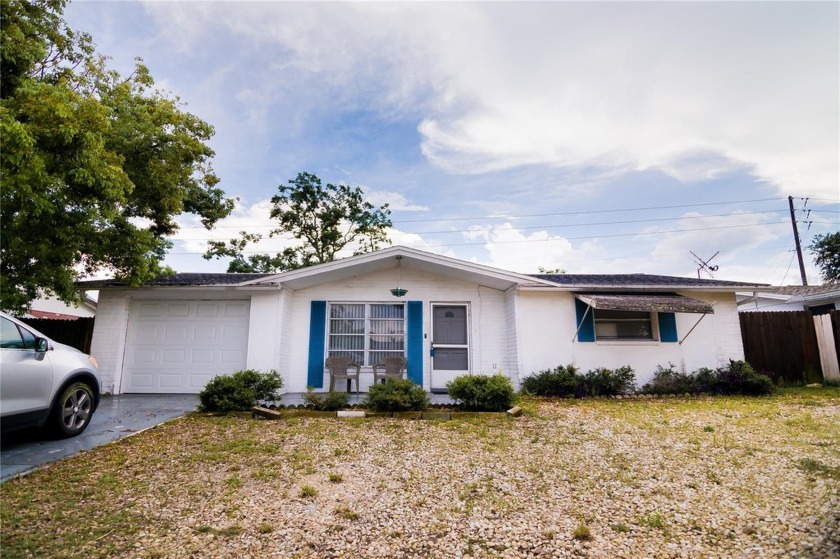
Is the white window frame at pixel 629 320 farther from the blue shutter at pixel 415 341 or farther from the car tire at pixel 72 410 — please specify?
the car tire at pixel 72 410

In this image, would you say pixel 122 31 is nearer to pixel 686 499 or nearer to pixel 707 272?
pixel 686 499

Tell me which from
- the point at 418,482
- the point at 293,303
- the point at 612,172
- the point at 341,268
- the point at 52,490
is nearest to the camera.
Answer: the point at 52,490

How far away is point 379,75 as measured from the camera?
986 centimetres

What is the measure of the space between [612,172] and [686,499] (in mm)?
10683

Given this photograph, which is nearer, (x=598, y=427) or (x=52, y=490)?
(x=52, y=490)

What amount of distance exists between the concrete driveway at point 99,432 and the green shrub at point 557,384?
7006 mm

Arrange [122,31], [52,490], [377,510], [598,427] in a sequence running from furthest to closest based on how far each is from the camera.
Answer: [122,31], [598,427], [52,490], [377,510]

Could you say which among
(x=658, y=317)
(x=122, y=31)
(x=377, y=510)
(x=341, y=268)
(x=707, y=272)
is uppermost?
(x=122, y=31)

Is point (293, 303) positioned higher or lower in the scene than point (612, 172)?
lower

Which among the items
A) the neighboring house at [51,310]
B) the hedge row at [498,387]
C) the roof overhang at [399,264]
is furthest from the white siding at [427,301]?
the neighboring house at [51,310]

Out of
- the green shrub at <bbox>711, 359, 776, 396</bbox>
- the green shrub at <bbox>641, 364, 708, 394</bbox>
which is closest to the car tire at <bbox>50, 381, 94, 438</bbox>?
the green shrub at <bbox>641, 364, 708, 394</bbox>

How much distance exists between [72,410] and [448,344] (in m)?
7.14

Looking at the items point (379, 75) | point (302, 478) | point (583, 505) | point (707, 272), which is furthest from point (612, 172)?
point (707, 272)

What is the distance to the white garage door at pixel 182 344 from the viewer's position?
9.51 m
